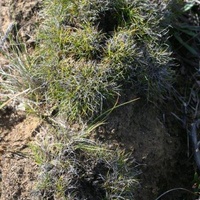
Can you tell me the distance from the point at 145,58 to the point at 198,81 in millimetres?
543

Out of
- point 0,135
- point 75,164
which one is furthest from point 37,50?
point 75,164

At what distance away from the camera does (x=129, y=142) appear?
255 cm

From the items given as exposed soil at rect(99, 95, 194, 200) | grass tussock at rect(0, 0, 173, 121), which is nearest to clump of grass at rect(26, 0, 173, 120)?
grass tussock at rect(0, 0, 173, 121)

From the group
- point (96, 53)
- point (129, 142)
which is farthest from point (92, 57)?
point (129, 142)

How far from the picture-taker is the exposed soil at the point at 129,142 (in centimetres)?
244

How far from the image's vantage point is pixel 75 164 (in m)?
2.38

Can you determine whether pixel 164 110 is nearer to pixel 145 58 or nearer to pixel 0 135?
pixel 145 58

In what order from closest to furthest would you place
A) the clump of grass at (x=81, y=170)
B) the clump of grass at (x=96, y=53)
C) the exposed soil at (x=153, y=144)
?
1. the clump of grass at (x=81, y=170)
2. the clump of grass at (x=96, y=53)
3. the exposed soil at (x=153, y=144)

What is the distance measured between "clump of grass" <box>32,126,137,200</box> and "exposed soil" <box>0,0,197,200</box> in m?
0.09

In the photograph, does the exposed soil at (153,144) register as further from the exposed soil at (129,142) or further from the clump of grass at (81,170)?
the clump of grass at (81,170)

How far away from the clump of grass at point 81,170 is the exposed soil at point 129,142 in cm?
9

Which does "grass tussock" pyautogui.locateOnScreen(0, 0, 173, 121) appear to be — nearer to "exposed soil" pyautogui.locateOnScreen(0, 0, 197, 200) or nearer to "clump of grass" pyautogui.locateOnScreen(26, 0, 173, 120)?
"clump of grass" pyautogui.locateOnScreen(26, 0, 173, 120)

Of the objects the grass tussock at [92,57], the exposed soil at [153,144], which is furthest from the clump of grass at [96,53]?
the exposed soil at [153,144]

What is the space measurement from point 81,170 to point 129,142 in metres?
0.31
